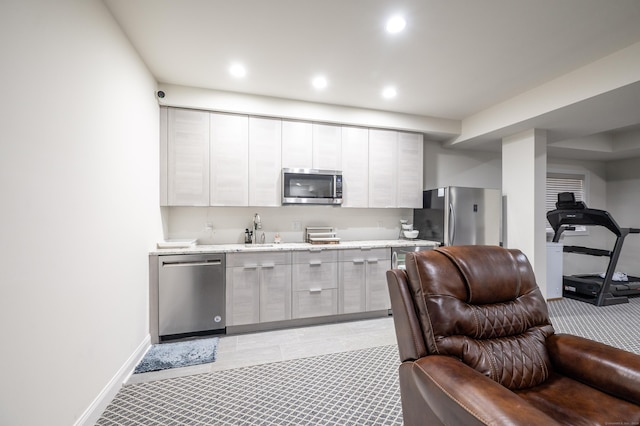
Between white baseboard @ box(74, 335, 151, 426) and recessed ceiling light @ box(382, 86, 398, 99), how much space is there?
12.1 feet

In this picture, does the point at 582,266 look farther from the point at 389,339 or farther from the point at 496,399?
the point at 496,399

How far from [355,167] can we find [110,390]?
3.36 m

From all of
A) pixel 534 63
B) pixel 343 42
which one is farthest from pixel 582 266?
pixel 343 42

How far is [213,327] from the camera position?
3008 mm

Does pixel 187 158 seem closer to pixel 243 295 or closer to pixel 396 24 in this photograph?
pixel 243 295

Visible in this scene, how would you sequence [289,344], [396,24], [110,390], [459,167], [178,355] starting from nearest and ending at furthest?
[110,390], [396,24], [178,355], [289,344], [459,167]

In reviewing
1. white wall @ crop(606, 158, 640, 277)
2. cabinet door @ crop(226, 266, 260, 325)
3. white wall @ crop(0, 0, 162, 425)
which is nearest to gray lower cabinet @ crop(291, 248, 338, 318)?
cabinet door @ crop(226, 266, 260, 325)

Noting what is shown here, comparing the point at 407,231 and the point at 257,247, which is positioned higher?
the point at 407,231

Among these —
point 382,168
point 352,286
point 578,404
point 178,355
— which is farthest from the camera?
point 382,168

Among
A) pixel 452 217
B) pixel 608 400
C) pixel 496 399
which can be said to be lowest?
pixel 608 400

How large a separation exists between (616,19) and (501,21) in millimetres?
854

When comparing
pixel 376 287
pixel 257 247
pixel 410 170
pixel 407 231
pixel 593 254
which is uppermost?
pixel 410 170

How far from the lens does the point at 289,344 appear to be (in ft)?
9.43

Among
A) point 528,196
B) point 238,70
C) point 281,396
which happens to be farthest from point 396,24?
point 528,196
